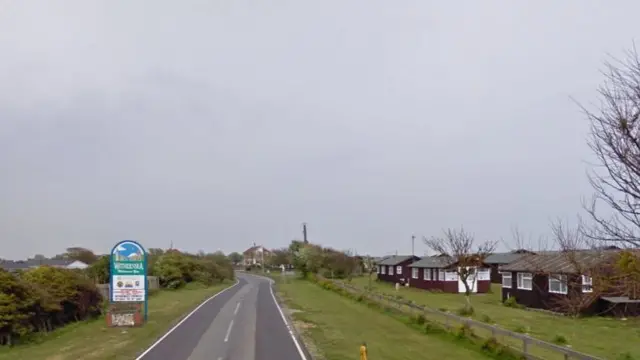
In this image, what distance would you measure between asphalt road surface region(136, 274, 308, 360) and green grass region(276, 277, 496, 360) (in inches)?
39.8

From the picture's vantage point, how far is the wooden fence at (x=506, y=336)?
15.5 metres

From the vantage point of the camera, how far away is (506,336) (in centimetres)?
1952

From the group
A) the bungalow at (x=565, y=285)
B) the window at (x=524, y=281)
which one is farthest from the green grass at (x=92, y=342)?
the window at (x=524, y=281)

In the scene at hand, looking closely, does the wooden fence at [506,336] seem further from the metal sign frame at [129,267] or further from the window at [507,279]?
the window at [507,279]

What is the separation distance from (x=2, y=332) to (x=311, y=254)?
67861 mm

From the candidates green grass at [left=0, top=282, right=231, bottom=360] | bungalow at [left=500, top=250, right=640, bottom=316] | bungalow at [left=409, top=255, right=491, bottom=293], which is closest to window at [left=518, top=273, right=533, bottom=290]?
bungalow at [left=500, top=250, right=640, bottom=316]

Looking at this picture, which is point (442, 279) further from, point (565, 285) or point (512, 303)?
point (565, 285)

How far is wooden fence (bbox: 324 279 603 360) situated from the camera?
15461mm

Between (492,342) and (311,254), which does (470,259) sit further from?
(311,254)

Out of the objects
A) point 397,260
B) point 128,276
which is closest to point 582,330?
point 128,276

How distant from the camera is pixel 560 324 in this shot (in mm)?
32969

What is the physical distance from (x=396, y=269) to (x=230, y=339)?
61.6m

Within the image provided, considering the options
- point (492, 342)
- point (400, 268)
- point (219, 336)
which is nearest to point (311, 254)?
point (400, 268)

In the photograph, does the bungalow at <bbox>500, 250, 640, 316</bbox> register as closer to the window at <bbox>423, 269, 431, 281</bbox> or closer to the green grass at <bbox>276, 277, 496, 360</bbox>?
the green grass at <bbox>276, 277, 496, 360</bbox>
